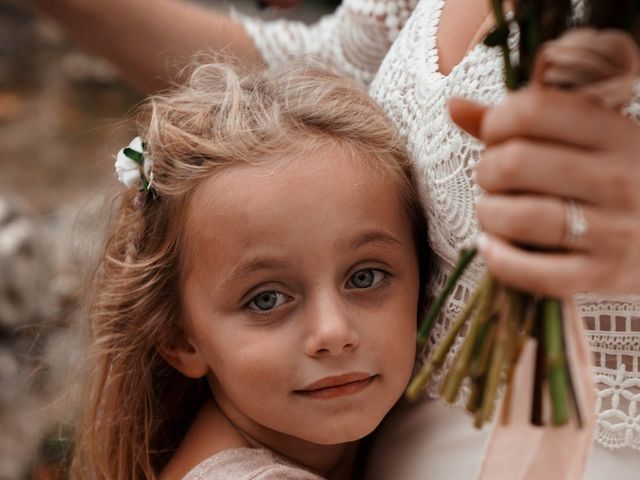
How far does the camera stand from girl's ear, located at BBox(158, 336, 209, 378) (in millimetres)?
1723

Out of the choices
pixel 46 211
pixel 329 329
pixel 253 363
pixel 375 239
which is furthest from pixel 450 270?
pixel 46 211

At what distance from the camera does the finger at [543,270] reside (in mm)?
910

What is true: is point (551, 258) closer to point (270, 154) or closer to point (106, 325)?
point (270, 154)

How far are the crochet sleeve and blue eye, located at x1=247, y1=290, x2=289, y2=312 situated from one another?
689mm

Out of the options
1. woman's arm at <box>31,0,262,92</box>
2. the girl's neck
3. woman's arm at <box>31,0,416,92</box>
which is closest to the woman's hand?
the girl's neck

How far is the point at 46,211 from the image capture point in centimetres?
→ 529

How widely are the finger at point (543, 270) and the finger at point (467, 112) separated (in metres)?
0.19

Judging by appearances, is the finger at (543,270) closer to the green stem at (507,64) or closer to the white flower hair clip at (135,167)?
the green stem at (507,64)

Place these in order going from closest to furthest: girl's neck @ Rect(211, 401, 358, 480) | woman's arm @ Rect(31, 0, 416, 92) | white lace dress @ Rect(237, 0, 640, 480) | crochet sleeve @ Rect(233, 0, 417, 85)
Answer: white lace dress @ Rect(237, 0, 640, 480) < girl's neck @ Rect(211, 401, 358, 480) < crochet sleeve @ Rect(233, 0, 417, 85) < woman's arm @ Rect(31, 0, 416, 92)

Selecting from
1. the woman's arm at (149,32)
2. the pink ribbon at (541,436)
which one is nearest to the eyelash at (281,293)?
the pink ribbon at (541,436)

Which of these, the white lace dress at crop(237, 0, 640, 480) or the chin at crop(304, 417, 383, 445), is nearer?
the white lace dress at crop(237, 0, 640, 480)

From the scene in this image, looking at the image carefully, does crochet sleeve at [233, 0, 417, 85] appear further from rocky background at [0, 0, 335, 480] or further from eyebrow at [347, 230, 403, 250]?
eyebrow at [347, 230, 403, 250]

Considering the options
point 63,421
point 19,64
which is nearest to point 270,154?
point 63,421

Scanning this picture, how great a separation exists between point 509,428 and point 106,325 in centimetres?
96
